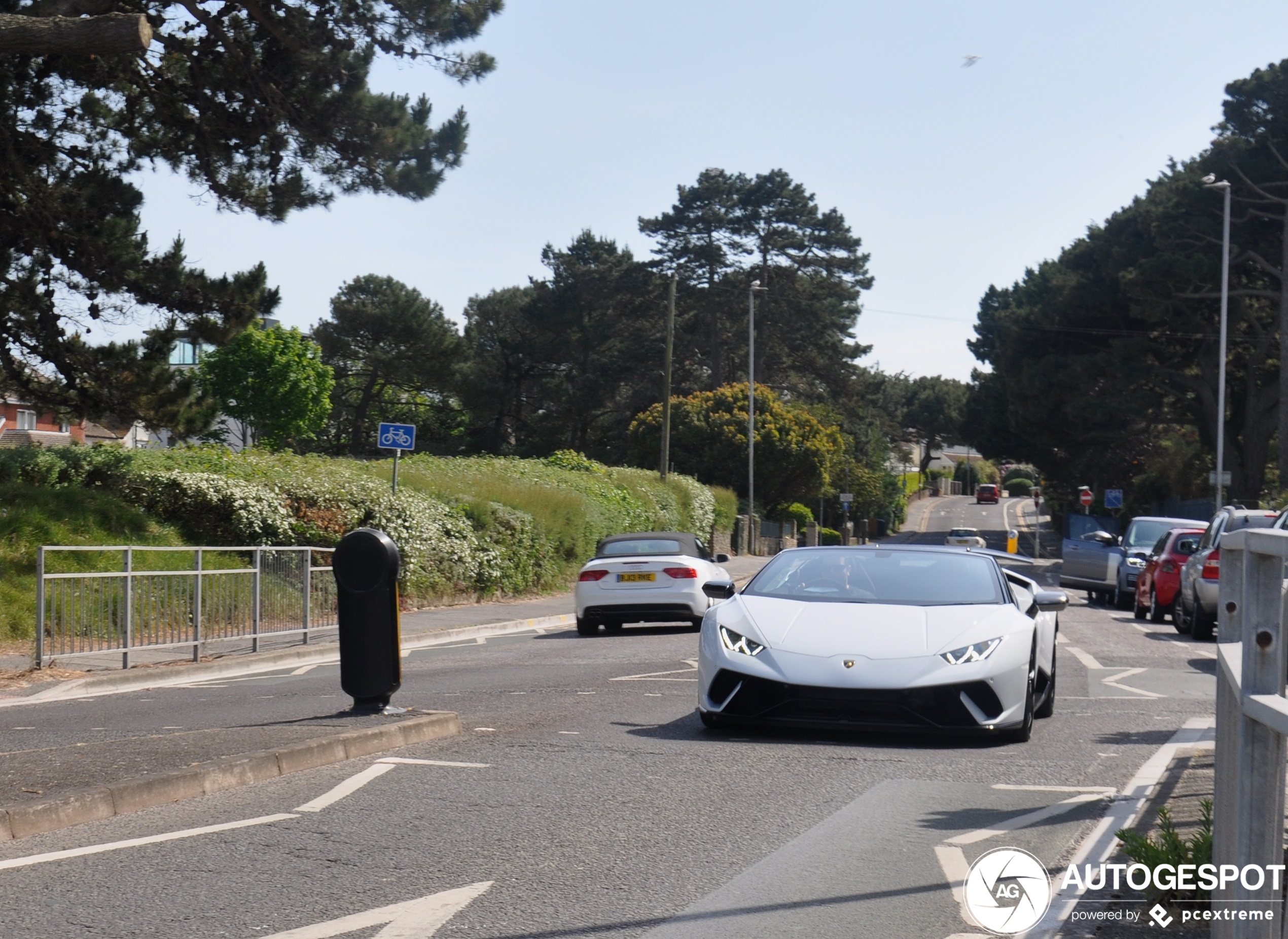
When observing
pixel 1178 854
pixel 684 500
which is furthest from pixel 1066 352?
pixel 1178 854

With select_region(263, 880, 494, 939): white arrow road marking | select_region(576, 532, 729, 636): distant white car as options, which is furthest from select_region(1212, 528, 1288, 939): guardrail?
select_region(576, 532, 729, 636): distant white car

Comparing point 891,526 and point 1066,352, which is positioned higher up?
point 1066,352

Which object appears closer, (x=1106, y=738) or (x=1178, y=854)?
(x=1178, y=854)

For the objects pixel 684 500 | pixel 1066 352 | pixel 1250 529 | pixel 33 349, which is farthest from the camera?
pixel 1066 352

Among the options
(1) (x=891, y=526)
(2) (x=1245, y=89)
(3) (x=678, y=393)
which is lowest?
(1) (x=891, y=526)

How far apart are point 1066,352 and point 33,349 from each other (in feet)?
155

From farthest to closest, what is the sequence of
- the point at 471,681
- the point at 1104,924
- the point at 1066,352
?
the point at 1066,352, the point at 471,681, the point at 1104,924

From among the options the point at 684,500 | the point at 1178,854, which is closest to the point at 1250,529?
the point at 1178,854

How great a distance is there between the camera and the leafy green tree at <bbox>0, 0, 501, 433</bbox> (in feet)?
64.1

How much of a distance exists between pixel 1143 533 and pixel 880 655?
2281 centimetres

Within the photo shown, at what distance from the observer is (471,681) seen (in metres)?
12.9

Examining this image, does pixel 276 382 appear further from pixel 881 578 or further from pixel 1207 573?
pixel 881 578

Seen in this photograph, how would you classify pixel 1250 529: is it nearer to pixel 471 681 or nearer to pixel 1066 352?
pixel 471 681

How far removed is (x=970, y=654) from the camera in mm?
8398
